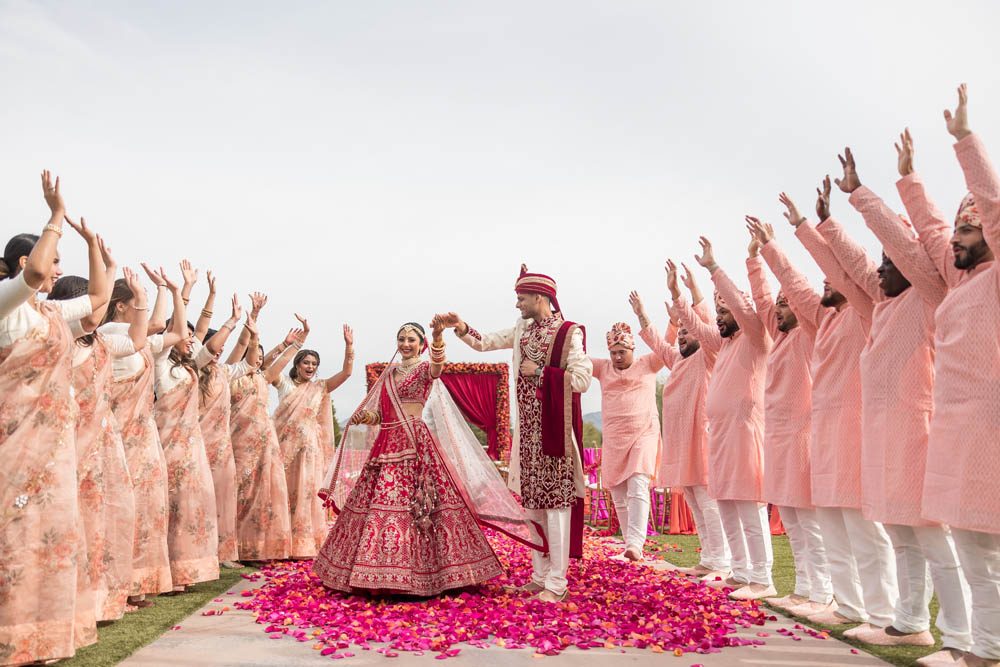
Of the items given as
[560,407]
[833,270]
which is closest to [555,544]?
[560,407]

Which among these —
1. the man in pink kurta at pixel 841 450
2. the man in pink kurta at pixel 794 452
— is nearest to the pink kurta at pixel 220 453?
the man in pink kurta at pixel 794 452

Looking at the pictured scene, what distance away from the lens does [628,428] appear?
25.4 feet

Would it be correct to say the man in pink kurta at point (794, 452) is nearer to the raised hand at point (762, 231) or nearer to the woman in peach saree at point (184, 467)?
the raised hand at point (762, 231)

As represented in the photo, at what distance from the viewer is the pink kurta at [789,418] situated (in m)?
4.96

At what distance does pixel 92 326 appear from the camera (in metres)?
4.11

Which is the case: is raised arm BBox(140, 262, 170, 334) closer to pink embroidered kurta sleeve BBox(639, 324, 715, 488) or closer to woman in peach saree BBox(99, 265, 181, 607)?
woman in peach saree BBox(99, 265, 181, 607)

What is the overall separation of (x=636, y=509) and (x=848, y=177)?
4233mm

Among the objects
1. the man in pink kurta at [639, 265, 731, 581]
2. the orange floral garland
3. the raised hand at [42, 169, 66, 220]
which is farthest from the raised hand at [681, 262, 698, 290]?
the orange floral garland

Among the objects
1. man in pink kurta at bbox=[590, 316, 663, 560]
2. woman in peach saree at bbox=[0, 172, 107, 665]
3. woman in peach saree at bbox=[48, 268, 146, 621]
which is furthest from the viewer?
man in pink kurta at bbox=[590, 316, 663, 560]

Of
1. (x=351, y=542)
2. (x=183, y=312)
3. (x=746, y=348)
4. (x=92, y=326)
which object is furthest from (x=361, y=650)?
(x=746, y=348)

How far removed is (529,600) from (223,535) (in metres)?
3.07

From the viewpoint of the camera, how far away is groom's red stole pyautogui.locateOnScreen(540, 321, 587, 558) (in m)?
5.25

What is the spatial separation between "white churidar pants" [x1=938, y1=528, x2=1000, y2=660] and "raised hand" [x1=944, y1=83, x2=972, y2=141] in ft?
5.91

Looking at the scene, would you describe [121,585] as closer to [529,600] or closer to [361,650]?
[361,650]
